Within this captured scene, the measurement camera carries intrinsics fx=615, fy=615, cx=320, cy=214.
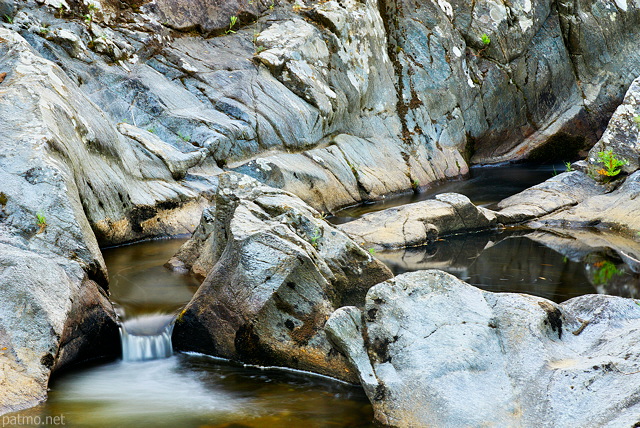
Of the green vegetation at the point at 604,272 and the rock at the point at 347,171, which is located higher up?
the rock at the point at 347,171

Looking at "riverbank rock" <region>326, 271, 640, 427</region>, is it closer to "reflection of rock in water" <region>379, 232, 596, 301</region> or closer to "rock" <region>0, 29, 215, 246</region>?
"reflection of rock in water" <region>379, 232, 596, 301</region>

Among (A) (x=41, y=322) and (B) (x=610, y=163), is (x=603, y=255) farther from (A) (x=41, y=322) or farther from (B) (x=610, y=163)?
(A) (x=41, y=322)

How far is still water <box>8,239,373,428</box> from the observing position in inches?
189

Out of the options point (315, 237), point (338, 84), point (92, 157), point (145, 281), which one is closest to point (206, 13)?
point (338, 84)

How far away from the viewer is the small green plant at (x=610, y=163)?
1236 centimetres

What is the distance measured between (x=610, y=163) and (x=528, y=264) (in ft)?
14.0

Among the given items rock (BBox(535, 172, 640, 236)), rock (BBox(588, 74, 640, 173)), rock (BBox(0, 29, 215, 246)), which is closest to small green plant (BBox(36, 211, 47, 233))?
rock (BBox(0, 29, 215, 246))

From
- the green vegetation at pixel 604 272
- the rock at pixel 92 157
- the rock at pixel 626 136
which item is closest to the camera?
the rock at pixel 92 157

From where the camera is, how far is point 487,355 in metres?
4.63

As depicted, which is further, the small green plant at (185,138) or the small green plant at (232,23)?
the small green plant at (232,23)

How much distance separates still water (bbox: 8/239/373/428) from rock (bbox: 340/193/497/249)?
4.82m

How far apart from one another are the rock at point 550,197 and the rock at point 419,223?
0.62 m

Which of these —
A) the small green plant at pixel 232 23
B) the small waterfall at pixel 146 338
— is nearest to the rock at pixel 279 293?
the small waterfall at pixel 146 338

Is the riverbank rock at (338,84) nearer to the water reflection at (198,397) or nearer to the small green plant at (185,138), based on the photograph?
the small green plant at (185,138)
